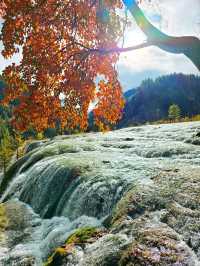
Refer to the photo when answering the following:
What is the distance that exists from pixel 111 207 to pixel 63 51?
9733 millimetres

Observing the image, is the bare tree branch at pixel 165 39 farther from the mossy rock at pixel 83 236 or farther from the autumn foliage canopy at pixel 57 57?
the mossy rock at pixel 83 236

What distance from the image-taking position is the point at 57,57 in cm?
1501

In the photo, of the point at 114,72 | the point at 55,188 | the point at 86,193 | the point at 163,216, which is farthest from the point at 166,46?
the point at 55,188

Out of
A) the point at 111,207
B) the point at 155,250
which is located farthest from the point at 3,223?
the point at 155,250

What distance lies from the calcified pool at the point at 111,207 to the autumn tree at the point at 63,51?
460 centimetres

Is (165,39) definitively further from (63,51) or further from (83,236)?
(83,236)

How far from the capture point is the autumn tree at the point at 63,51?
14.1 metres

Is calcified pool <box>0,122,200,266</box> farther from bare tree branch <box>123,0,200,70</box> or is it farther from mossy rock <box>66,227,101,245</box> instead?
bare tree branch <box>123,0,200,70</box>

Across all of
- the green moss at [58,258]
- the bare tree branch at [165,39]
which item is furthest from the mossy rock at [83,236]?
the bare tree branch at [165,39]

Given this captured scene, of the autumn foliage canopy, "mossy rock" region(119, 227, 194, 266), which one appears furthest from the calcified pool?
the autumn foliage canopy

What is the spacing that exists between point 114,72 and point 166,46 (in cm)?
315

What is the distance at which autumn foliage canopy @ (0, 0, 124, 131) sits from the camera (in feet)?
47.1

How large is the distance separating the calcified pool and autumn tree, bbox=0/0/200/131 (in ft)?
15.1

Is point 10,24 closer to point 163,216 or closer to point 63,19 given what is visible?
point 63,19
